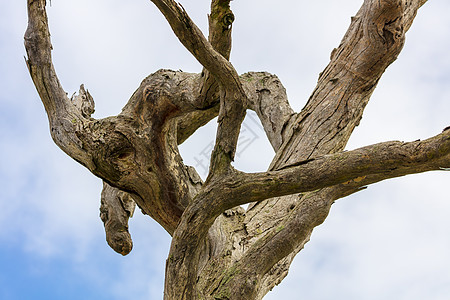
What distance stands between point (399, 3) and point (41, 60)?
3.14 m

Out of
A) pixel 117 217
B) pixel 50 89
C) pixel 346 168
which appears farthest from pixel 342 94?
pixel 50 89

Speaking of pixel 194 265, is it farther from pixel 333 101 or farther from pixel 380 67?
pixel 380 67

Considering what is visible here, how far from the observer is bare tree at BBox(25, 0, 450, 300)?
3043 millimetres

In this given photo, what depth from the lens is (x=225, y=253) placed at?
12.5ft

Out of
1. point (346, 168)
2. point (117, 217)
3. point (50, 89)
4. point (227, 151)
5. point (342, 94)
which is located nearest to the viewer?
point (346, 168)

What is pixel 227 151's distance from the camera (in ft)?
10.6

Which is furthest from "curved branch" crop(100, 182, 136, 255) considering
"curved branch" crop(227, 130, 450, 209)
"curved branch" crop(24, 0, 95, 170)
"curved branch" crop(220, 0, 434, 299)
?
"curved branch" crop(227, 130, 450, 209)

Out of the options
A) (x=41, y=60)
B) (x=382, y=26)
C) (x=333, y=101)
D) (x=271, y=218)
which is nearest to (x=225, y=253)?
(x=271, y=218)

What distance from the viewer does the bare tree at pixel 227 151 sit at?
3043 mm

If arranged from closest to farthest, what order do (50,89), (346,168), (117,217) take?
(346,168)
(50,89)
(117,217)

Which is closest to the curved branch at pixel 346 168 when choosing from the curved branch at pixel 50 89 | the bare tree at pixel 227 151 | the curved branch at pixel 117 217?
the bare tree at pixel 227 151

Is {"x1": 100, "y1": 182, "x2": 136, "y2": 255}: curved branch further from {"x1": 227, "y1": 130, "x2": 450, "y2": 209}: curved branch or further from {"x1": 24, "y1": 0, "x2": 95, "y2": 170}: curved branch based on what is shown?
{"x1": 227, "y1": 130, "x2": 450, "y2": 209}: curved branch

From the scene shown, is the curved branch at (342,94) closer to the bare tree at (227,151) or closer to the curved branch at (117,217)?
the bare tree at (227,151)

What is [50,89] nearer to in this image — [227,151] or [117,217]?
[117,217]
